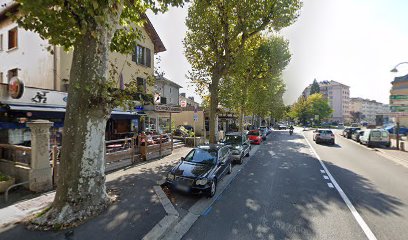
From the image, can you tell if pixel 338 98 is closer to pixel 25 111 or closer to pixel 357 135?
pixel 357 135

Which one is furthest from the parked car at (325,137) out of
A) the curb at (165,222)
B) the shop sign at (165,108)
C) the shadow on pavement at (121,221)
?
the curb at (165,222)

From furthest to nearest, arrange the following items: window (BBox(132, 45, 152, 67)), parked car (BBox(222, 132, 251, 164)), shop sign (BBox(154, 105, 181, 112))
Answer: window (BBox(132, 45, 152, 67)) < shop sign (BBox(154, 105, 181, 112)) < parked car (BBox(222, 132, 251, 164))

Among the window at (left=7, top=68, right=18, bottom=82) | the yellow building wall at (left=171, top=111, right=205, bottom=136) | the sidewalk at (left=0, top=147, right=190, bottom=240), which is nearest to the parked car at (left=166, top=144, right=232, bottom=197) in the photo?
the sidewalk at (left=0, top=147, right=190, bottom=240)

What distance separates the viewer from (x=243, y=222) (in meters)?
5.30

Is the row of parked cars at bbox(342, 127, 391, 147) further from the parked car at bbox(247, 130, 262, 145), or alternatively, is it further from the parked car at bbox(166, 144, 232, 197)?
the parked car at bbox(166, 144, 232, 197)

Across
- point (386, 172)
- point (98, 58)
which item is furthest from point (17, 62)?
point (386, 172)

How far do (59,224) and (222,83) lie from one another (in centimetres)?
1619

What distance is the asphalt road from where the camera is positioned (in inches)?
192

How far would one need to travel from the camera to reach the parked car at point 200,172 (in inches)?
267

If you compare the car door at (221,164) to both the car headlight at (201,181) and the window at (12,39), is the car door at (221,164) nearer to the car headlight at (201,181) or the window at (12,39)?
the car headlight at (201,181)

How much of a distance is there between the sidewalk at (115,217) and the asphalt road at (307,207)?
1.18m

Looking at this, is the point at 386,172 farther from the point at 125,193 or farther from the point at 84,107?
the point at 84,107

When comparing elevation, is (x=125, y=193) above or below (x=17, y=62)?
A: below

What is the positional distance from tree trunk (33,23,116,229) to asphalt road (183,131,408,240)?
9.01 ft
